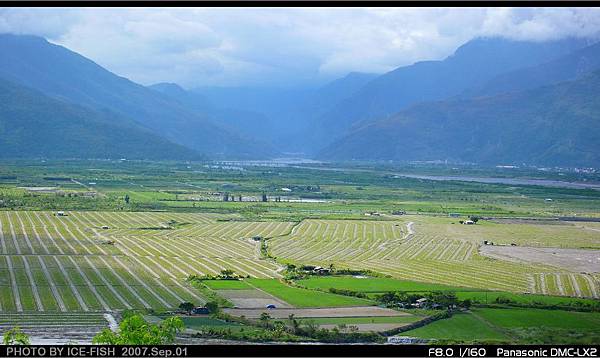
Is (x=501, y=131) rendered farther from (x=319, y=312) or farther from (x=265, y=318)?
(x=265, y=318)

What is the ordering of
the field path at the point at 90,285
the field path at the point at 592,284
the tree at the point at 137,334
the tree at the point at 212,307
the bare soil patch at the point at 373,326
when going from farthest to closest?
the field path at the point at 592,284, the field path at the point at 90,285, the tree at the point at 212,307, the bare soil patch at the point at 373,326, the tree at the point at 137,334

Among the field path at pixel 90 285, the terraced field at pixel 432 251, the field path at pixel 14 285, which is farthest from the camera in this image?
the terraced field at pixel 432 251

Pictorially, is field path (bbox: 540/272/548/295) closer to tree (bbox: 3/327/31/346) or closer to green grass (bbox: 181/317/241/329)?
green grass (bbox: 181/317/241/329)

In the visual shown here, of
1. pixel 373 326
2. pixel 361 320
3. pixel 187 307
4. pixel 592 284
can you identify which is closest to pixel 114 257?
pixel 187 307

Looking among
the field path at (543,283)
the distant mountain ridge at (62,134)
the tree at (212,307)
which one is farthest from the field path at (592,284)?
the distant mountain ridge at (62,134)

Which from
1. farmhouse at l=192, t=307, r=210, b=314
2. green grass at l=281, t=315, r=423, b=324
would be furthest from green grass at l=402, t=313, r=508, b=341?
farmhouse at l=192, t=307, r=210, b=314

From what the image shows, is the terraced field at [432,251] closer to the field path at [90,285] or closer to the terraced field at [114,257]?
the terraced field at [114,257]
